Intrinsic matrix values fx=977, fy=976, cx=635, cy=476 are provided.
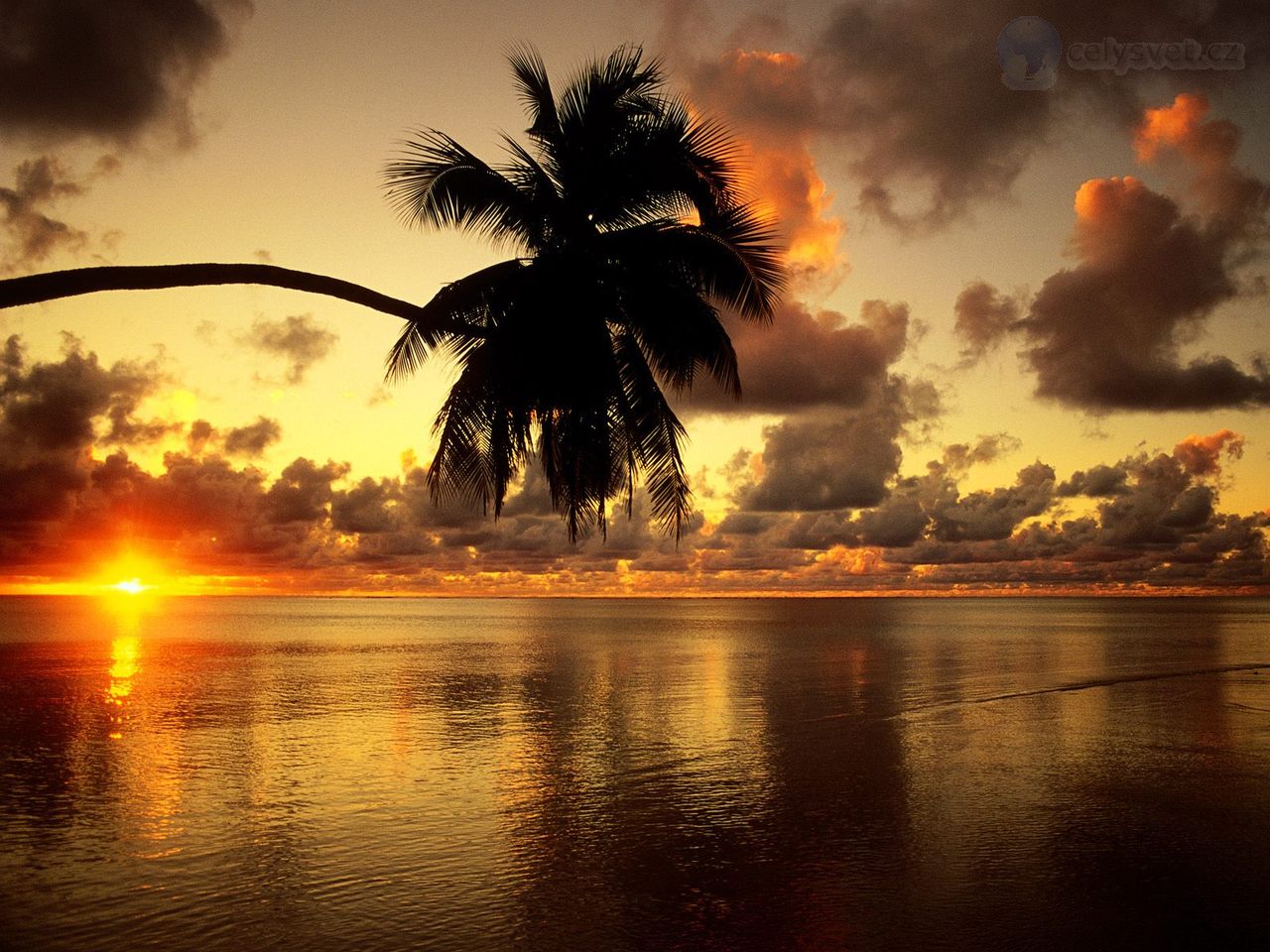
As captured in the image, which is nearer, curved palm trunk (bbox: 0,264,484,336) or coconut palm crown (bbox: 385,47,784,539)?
curved palm trunk (bbox: 0,264,484,336)

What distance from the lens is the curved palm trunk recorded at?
20.2 ft

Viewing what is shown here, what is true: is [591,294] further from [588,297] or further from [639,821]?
[639,821]

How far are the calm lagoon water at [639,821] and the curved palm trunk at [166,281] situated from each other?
429cm

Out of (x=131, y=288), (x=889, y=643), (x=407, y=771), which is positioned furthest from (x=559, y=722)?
(x=889, y=643)

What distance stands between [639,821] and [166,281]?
261 inches

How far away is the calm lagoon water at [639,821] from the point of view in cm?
689

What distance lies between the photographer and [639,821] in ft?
32.4

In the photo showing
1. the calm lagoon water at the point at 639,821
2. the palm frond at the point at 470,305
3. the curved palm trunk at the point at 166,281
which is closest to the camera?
the curved palm trunk at the point at 166,281

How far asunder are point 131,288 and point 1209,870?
965 centimetres

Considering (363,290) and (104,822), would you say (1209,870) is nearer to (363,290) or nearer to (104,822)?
(363,290)

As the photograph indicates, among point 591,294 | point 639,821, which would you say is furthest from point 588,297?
point 639,821

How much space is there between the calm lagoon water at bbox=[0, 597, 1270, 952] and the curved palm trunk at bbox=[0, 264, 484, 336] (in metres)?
4.29

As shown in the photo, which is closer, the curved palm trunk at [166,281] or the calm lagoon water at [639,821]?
the curved palm trunk at [166,281]

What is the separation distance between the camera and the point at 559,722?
1772cm
